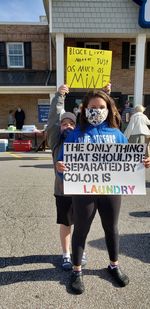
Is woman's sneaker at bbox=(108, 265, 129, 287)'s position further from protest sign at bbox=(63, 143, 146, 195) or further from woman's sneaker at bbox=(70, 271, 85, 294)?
protest sign at bbox=(63, 143, 146, 195)

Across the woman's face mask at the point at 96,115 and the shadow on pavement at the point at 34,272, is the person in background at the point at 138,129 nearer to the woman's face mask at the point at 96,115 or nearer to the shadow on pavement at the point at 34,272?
the shadow on pavement at the point at 34,272

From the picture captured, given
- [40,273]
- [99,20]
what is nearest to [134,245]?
[40,273]

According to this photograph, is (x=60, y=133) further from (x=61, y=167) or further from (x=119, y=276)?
(x=119, y=276)

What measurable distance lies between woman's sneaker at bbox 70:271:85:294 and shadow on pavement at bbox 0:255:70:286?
0.12 metres

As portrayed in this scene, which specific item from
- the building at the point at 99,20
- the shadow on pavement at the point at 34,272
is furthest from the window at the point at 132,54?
the shadow on pavement at the point at 34,272

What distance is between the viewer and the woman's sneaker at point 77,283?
8.33 feet

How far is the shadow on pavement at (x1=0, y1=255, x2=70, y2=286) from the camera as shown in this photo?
275cm

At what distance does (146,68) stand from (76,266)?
1535 centimetres

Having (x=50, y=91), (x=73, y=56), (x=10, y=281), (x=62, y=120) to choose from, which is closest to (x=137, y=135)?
(x=73, y=56)

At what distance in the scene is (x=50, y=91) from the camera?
48.7ft

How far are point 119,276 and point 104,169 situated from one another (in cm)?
106

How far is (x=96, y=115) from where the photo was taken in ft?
7.98

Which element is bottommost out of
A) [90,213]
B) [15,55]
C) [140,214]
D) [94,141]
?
[140,214]

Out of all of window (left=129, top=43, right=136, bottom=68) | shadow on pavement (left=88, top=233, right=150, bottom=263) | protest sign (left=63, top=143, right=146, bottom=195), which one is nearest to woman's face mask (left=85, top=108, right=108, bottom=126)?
protest sign (left=63, top=143, right=146, bottom=195)
